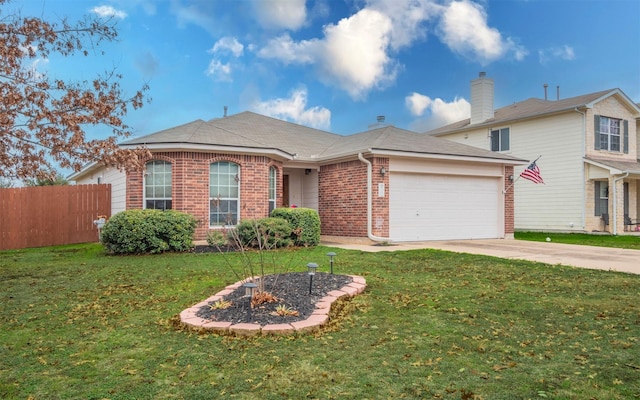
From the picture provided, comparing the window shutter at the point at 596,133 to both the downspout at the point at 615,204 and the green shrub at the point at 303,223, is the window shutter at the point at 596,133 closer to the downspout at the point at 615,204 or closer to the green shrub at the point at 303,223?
the downspout at the point at 615,204

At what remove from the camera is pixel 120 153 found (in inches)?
314

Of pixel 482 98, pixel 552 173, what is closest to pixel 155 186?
pixel 552 173

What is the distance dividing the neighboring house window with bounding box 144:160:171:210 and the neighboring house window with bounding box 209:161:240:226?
3.98 feet

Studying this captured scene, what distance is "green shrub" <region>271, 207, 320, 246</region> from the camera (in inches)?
486

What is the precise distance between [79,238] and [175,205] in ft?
16.8

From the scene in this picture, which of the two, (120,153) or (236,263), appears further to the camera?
(236,263)

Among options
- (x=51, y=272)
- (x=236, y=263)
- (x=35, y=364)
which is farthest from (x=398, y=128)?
(x=35, y=364)

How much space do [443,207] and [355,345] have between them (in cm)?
1189

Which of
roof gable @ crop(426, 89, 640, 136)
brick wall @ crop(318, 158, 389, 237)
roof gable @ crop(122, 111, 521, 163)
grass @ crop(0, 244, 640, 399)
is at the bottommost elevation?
grass @ crop(0, 244, 640, 399)

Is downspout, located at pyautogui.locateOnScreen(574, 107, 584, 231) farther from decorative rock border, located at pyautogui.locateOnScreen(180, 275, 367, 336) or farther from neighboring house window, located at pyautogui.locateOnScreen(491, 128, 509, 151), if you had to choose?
decorative rock border, located at pyautogui.locateOnScreen(180, 275, 367, 336)

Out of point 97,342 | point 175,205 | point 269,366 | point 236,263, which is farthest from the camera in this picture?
point 175,205

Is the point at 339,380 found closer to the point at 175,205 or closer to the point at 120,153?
the point at 120,153

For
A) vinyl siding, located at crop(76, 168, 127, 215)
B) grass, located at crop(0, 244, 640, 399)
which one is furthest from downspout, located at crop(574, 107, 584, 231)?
vinyl siding, located at crop(76, 168, 127, 215)

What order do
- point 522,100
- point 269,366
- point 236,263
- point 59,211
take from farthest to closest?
point 522,100, point 59,211, point 236,263, point 269,366
